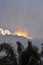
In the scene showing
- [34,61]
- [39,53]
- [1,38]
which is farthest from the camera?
[1,38]

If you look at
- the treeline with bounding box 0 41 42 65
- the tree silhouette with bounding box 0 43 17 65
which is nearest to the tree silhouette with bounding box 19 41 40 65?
the treeline with bounding box 0 41 42 65

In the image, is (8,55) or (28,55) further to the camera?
(8,55)

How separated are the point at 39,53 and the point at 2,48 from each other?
2.79m

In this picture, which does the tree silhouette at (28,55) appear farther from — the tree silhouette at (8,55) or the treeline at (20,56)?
Answer: the tree silhouette at (8,55)

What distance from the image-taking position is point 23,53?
24562mm

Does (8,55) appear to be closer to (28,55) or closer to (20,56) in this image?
(20,56)

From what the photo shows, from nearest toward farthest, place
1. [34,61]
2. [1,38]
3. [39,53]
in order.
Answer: [34,61]
[39,53]
[1,38]

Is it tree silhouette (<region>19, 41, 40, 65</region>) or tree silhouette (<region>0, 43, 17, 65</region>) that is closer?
tree silhouette (<region>0, 43, 17, 65</region>)

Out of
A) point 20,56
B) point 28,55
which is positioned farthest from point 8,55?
point 28,55

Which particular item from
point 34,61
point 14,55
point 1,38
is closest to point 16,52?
point 14,55

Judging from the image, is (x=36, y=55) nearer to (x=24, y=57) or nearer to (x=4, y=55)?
(x=24, y=57)

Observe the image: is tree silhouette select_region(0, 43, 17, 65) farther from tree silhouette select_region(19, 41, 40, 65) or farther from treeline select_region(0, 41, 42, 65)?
tree silhouette select_region(19, 41, 40, 65)

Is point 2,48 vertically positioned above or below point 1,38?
below

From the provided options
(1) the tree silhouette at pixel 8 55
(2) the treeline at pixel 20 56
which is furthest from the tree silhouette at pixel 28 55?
(1) the tree silhouette at pixel 8 55
